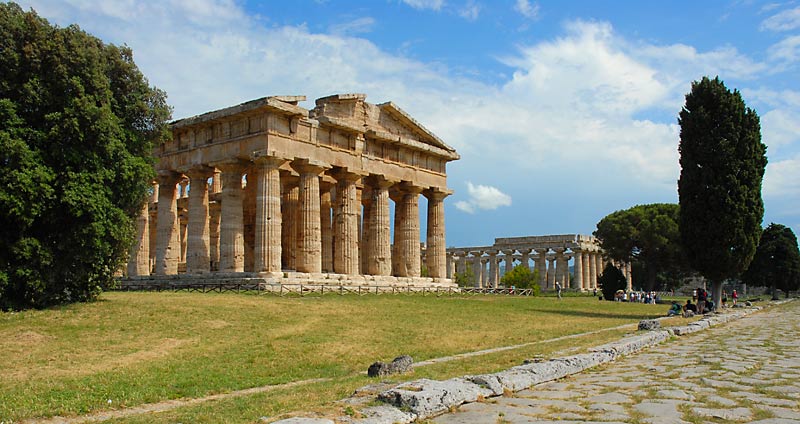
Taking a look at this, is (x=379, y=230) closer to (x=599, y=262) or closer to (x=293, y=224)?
(x=293, y=224)

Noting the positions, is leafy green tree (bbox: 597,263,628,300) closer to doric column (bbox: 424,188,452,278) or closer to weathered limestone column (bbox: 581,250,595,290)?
doric column (bbox: 424,188,452,278)

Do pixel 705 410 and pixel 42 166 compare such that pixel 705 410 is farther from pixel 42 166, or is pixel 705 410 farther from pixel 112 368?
pixel 42 166

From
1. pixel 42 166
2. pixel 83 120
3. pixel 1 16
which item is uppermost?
pixel 1 16

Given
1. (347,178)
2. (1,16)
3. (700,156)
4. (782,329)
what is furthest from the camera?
(347,178)

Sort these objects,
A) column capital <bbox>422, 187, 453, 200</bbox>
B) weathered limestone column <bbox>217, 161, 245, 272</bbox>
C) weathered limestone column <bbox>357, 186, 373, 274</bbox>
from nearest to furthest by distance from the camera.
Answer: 1. weathered limestone column <bbox>217, 161, 245, 272</bbox>
2. weathered limestone column <bbox>357, 186, 373, 274</bbox>
3. column capital <bbox>422, 187, 453, 200</bbox>

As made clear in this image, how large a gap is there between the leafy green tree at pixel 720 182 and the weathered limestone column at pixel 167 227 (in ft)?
96.4

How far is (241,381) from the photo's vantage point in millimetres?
13664

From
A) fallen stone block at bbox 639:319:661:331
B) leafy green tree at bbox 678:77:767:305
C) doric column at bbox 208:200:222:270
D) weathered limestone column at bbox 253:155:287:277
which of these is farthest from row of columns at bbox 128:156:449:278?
fallen stone block at bbox 639:319:661:331

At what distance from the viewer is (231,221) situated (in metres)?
37.8

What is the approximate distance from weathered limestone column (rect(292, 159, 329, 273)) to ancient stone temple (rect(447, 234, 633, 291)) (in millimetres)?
53962

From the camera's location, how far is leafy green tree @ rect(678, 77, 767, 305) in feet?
114

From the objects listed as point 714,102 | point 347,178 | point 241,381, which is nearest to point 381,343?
point 241,381

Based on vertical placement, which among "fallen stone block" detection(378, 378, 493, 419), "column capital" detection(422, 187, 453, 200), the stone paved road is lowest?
the stone paved road

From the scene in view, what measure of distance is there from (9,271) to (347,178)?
2322 centimetres
